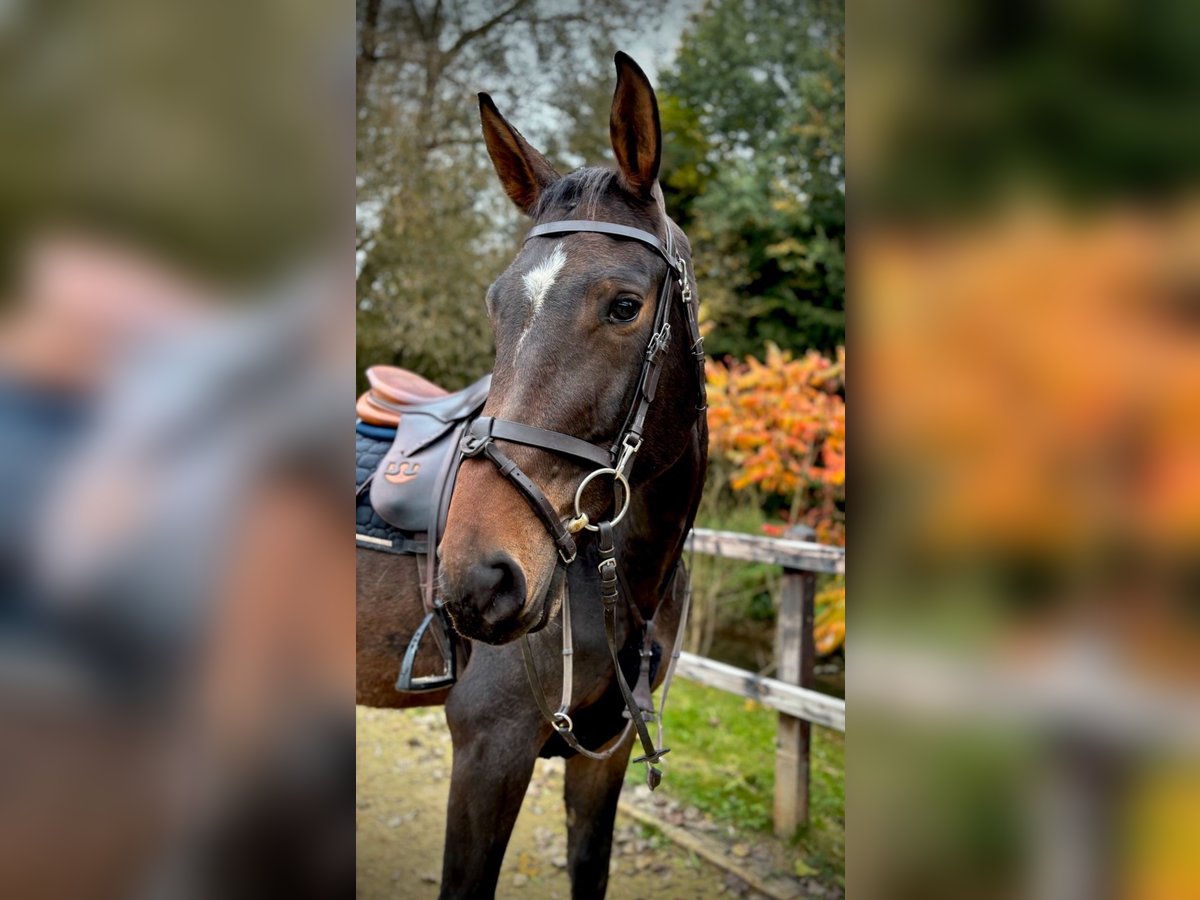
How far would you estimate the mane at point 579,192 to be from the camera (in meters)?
1.41

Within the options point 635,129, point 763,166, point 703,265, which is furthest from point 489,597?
point 763,166

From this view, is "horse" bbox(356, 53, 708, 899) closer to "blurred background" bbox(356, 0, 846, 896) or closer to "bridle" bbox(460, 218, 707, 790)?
"bridle" bbox(460, 218, 707, 790)

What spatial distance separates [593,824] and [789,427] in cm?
282

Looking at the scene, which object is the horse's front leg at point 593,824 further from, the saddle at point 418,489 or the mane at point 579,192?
the mane at point 579,192

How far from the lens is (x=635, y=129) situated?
1385 millimetres

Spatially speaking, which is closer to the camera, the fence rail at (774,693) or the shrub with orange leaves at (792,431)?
the fence rail at (774,693)

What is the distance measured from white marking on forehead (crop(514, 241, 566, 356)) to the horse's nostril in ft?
1.18

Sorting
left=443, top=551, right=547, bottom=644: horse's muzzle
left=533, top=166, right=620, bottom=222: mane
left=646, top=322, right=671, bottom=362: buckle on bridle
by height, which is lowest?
left=443, top=551, right=547, bottom=644: horse's muzzle

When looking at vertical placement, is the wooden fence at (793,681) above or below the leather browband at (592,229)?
below

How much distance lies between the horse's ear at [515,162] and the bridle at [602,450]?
19 centimetres

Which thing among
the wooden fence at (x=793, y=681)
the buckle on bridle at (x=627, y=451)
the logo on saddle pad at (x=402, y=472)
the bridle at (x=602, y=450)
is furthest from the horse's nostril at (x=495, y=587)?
the wooden fence at (x=793, y=681)

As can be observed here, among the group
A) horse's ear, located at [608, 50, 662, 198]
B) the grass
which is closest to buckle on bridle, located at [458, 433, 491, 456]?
horse's ear, located at [608, 50, 662, 198]
